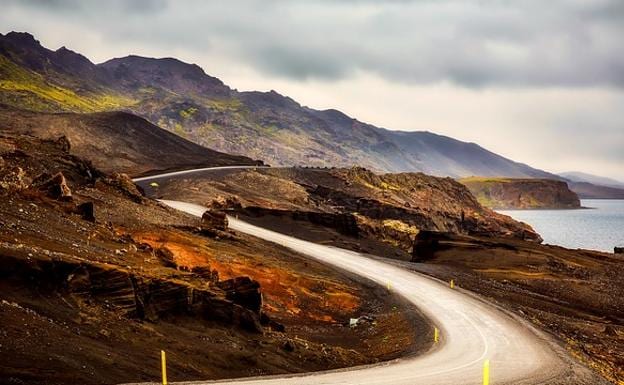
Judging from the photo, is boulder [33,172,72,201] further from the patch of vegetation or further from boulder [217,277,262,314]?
the patch of vegetation

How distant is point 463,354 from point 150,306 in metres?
11.8

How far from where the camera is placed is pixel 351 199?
80.4m

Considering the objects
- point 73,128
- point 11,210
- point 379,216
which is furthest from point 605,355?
point 73,128

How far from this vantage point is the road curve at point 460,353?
650 inches

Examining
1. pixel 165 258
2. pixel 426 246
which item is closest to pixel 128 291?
pixel 165 258

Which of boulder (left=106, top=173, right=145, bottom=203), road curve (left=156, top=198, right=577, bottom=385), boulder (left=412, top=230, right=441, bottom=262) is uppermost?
boulder (left=106, top=173, right=145, bottom=203)

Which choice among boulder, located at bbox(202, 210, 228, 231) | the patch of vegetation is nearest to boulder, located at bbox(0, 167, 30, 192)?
boulder, located at bbox(202, 210, 228, 231)

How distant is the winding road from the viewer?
16562 millimetres

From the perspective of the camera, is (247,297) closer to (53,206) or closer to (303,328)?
(303,328)

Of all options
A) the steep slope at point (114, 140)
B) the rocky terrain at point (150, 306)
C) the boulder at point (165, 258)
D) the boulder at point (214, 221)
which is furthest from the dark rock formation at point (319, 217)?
the steep slope at point (114, 140)

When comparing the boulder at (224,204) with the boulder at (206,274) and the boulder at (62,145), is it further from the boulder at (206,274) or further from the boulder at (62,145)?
the boulder at (206,274)

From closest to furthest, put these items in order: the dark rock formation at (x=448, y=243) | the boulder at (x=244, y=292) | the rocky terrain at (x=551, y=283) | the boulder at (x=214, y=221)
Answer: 1. the boulder at (x=244, y=292)
2. the rocky terrain at (x=551, y=283)
3. the boulder at (x=214, y=221)
4. the dark rock formation at (x=448, y=243)

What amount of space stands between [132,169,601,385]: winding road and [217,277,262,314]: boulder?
4935 mm

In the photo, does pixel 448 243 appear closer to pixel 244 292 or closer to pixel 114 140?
pixel 244 292
